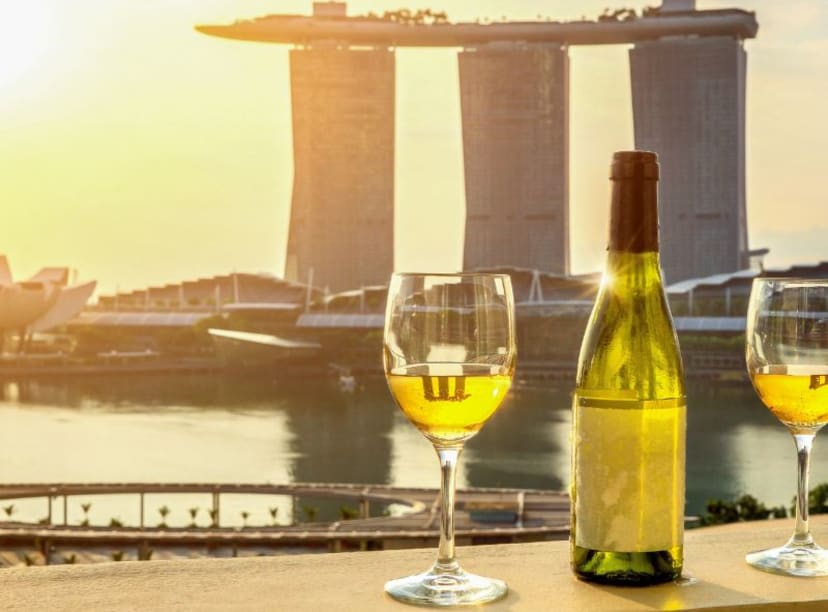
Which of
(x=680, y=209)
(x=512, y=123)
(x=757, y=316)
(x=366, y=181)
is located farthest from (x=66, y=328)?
(x=757, y=316)

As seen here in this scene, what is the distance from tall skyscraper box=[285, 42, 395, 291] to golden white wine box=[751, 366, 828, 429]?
70.5 meters

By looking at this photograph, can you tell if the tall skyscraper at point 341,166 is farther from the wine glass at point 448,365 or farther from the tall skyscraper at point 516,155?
the wine glass at point 448,365

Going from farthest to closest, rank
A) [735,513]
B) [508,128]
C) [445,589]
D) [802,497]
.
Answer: [508,128] → [735,513] → [802,497] → [445,589]

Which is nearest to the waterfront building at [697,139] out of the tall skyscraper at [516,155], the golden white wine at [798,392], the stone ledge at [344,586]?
the tall skyscraper at [516,155]

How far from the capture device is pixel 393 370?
2.63 feet

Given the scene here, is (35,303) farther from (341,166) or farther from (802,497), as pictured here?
(802,497)

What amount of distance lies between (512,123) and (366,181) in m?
8.78

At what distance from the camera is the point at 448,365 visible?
793 millimetres

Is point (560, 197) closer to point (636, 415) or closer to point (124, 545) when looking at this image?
point (124, 545)

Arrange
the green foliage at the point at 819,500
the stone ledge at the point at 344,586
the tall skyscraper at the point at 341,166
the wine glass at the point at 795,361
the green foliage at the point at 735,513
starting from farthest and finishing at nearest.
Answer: the tall skyscraper at the point at 341,166 < the green foliage at the point at 735,513 < the green foliage at the point at 819,500 < the wine glass at the point at 795,361 < the stone ledge at the point at 344,586

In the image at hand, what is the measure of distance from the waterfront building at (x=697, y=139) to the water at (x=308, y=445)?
3157 cm

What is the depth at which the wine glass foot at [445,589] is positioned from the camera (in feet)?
2.40

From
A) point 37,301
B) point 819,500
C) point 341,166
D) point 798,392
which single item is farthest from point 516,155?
point 798,392

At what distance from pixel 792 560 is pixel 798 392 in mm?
117
